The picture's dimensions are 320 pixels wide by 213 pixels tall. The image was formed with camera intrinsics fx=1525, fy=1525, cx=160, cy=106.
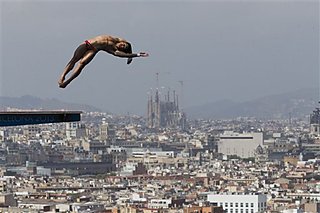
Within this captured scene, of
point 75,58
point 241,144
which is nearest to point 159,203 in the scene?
point 241,144

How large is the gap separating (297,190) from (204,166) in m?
11.2

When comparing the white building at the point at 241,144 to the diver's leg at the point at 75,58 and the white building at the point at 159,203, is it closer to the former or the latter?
the white building at the point at 159,203

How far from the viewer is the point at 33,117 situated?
3.27m

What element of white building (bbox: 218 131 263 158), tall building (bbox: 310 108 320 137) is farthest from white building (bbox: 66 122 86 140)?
tall building (bbox: 310 108 320 137)

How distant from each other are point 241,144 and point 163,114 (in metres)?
12.3

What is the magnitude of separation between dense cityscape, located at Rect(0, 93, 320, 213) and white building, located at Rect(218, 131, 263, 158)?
0.12 feet

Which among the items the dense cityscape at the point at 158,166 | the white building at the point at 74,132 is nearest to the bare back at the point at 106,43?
the dense cityscape at the point at 158,166

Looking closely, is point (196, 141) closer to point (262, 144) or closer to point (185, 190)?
point (262, 144)

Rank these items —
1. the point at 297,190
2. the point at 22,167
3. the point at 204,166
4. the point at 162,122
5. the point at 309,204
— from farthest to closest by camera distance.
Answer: the point at 162,122 → the point at 204,166 → the point at 22,167 → the point at 297,190 → the point at 309,204

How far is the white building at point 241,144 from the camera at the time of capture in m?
54.2

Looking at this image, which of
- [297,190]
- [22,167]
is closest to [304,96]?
[22,167]

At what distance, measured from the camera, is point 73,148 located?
5375 cm

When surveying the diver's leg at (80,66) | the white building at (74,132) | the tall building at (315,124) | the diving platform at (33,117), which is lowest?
the diving platform at (33,117)

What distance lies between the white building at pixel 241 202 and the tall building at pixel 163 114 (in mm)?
29213
